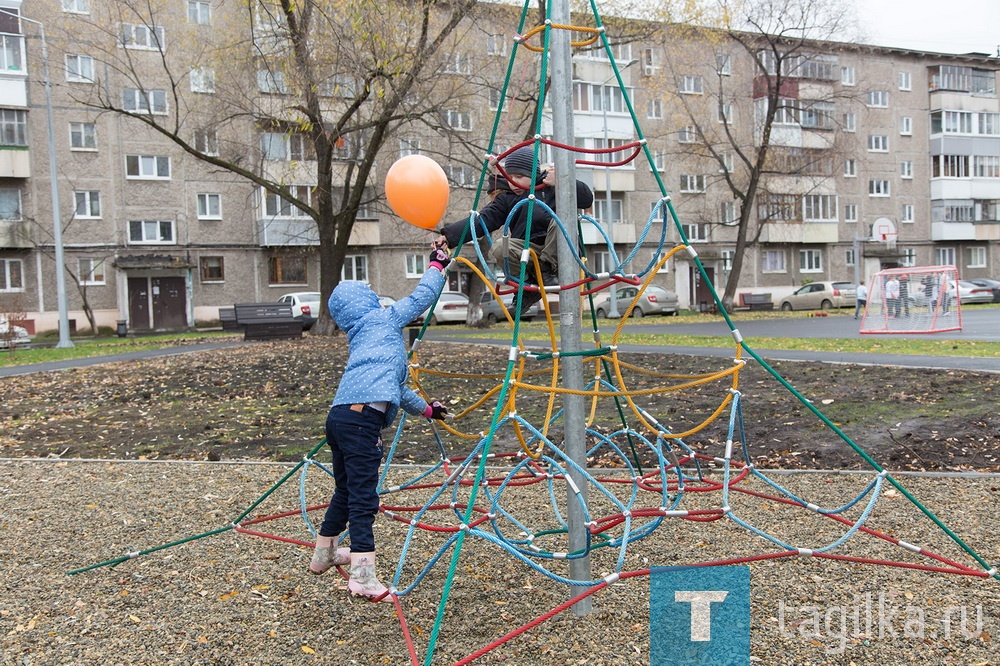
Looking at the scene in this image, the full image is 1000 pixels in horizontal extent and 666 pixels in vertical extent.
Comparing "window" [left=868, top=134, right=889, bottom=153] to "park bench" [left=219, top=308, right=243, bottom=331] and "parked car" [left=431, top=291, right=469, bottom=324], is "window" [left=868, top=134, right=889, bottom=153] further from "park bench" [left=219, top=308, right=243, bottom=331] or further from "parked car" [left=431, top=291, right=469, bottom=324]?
"park bench" [left=219, top=308, right=243, bottom=331]

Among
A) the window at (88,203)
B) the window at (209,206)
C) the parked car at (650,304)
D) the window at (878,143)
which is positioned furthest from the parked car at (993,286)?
the window at (88,203)

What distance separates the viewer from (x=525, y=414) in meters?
8.73

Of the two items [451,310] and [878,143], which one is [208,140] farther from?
[878,143]

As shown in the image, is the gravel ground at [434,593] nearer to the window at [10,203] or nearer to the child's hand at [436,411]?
the child's hand at [436,411]

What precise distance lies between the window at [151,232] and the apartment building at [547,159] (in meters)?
0.09

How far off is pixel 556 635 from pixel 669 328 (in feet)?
69.7

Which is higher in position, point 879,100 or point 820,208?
point 879,100

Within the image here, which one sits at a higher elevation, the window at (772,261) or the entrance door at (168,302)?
the window at (772,261)

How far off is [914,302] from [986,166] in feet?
118

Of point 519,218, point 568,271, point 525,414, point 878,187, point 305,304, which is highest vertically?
point 878,187

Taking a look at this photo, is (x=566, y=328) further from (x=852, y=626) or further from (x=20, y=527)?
(x=20, y=527)

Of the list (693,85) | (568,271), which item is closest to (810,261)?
(693,85)

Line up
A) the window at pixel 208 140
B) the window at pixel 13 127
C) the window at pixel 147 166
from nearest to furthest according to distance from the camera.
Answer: the window at pixel 208 140 < the window at pixel 13 127 < the window at pixel 147 166

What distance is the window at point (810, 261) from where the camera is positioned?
47.4m
